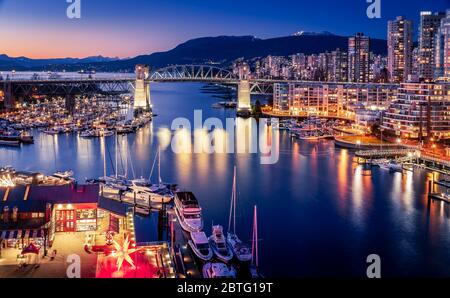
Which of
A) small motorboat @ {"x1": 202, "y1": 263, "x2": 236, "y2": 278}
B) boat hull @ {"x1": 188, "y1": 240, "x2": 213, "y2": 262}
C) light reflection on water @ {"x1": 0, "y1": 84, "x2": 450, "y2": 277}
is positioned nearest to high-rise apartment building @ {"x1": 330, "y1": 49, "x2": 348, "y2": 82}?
light reflection on water @ {"x1": 0, "y1": 84, "x2": 450, "y2": 277}

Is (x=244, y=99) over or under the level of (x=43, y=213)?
over

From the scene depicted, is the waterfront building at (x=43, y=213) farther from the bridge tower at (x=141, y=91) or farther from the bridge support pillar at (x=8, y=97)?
the bridge tower at (x=141, y=91)

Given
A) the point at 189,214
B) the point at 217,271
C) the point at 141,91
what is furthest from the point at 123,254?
the point at 141,91

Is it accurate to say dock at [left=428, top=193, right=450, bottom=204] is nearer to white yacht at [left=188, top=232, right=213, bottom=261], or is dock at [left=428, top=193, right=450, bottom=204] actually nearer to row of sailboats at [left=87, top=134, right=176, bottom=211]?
row of sailboats at [left=87, top=134, right=176, bottom=211]

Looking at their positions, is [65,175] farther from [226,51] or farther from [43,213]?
[226,51]

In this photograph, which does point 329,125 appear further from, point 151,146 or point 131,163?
point 131,163

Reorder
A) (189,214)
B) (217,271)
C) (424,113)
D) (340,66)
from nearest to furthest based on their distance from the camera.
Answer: (217,271) < (189,214) < (424,113) < (340,66)

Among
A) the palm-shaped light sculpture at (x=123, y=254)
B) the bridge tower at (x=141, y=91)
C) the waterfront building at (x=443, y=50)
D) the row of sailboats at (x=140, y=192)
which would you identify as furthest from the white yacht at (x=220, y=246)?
the waterfront building at (x=443, y=50)

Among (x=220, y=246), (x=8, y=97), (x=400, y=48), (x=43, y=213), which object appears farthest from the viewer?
(x=400, y=48)
